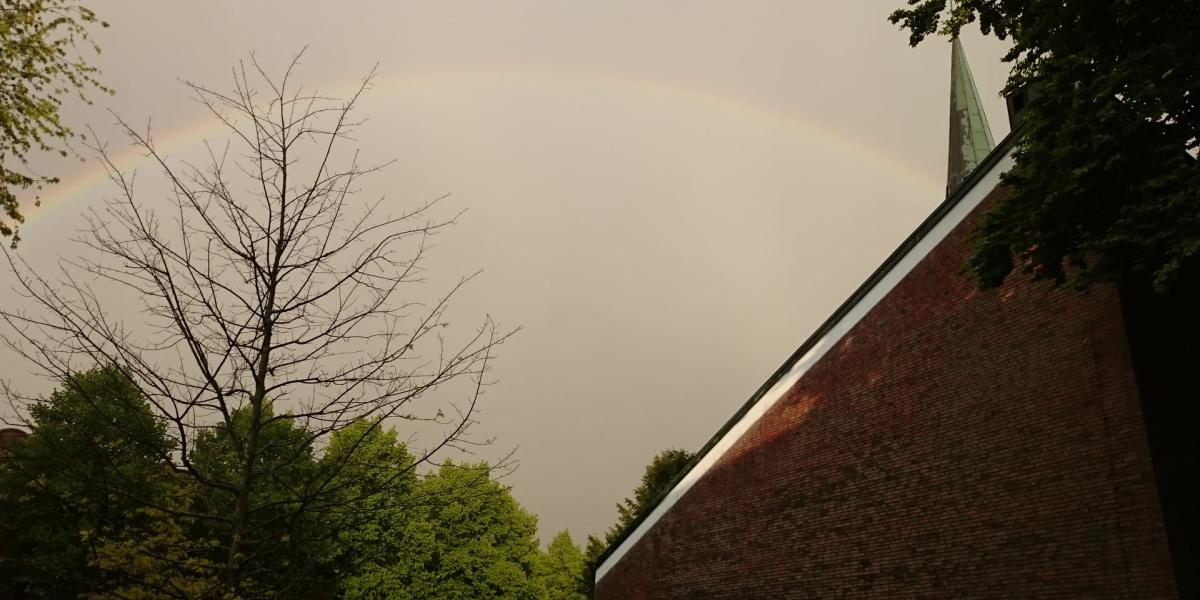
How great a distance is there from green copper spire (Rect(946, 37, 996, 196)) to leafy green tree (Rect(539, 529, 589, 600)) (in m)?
31.0

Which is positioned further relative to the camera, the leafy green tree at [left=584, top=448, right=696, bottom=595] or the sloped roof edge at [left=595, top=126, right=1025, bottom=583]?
the leafy green tree at [left=584, top=448, right=696, bottom=595]

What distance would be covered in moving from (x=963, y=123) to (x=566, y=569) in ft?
123

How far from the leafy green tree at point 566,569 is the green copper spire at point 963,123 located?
102ft

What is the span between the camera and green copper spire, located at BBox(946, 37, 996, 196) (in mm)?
33250

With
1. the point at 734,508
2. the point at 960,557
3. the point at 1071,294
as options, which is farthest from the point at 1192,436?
the point at 734,508

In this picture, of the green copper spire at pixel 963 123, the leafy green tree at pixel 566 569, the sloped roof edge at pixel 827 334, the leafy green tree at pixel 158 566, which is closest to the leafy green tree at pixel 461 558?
the leafy green tree at pixel 566 569

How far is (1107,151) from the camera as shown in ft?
23.8

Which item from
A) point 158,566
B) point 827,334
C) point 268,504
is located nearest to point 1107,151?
point 827,334

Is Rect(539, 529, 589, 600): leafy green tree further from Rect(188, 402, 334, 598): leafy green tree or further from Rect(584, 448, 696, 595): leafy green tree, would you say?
Rect(188, 402, 334, 598): leafy green tree

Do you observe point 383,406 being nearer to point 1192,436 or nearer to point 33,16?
point 33,16

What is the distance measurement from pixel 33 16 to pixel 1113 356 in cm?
1372

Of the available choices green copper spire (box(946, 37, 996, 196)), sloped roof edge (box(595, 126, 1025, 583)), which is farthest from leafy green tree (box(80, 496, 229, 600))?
green copper spire (box(946, 37, 996, 196))

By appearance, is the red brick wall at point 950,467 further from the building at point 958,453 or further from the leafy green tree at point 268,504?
the leafy green tree at point 268,504

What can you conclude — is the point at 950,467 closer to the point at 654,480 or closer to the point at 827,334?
the point at 827,334
